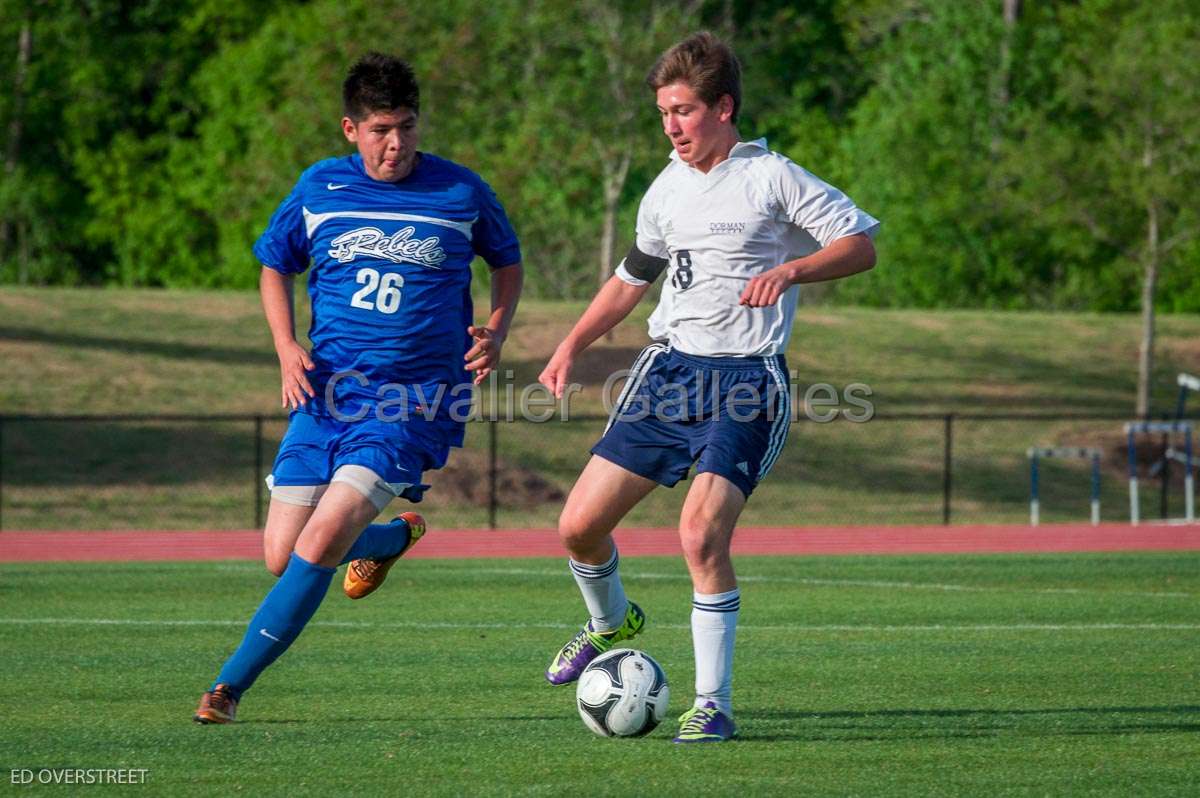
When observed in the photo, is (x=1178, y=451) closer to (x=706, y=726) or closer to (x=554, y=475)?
(x=554, y=475)

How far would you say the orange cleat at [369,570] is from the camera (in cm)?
702

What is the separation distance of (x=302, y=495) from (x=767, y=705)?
202cm

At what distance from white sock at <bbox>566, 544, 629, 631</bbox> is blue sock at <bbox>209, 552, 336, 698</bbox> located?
3.46ft

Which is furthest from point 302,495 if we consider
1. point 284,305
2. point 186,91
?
point 186,91

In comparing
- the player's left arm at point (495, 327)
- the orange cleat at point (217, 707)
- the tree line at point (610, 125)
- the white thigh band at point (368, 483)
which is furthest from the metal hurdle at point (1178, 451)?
the orange cleat at point (217, 707)

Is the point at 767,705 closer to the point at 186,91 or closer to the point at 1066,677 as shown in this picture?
the point at 1066,677

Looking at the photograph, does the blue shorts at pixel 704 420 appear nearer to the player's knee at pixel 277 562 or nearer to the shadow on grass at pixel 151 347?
the player's knee at pixel 277 562

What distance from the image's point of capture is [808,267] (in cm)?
594

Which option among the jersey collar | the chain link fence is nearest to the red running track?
the chain link fence

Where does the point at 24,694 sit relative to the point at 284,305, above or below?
below

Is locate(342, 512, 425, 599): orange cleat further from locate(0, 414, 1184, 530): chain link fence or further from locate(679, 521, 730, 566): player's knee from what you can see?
locate(0, 414, 1184, 530): chain link fence

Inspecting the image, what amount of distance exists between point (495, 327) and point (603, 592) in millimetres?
1129

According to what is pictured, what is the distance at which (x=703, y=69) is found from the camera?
621 centimetres

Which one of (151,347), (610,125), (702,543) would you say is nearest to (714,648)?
(702,543)
